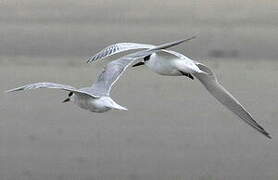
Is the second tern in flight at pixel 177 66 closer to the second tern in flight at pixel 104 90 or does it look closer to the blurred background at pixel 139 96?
the second tern in flight at pixel 104 90

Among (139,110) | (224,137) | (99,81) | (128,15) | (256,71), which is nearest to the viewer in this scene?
(99,81)

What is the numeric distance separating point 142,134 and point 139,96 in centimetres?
127

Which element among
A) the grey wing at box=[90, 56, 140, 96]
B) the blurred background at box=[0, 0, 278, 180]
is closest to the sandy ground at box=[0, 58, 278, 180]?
the blurred background at box=[0, 0, 278, 180]

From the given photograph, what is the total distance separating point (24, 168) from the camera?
8.09m

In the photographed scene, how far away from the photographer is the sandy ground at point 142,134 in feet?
26.4

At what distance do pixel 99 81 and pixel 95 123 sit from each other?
2421 millimetres

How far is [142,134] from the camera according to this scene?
29.0 ft

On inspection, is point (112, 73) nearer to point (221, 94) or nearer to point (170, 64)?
point (170, 64)

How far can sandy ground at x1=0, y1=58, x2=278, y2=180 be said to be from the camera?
805 centimetres

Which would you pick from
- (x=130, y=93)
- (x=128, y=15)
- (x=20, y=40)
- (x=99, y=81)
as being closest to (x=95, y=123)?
(x=130, y=93)

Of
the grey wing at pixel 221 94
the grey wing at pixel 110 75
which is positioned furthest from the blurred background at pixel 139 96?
the grey wing at pixel 110 75

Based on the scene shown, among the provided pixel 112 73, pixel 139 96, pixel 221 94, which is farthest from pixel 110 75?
pixel 139 96

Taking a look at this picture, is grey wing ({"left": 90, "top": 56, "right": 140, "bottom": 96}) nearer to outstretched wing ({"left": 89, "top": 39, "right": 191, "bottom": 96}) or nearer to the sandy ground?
outstretched wing ({"left": 89, "top": 39, "right": 191, "bottom": 96})

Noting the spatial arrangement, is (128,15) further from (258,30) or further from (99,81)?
(99,81)
